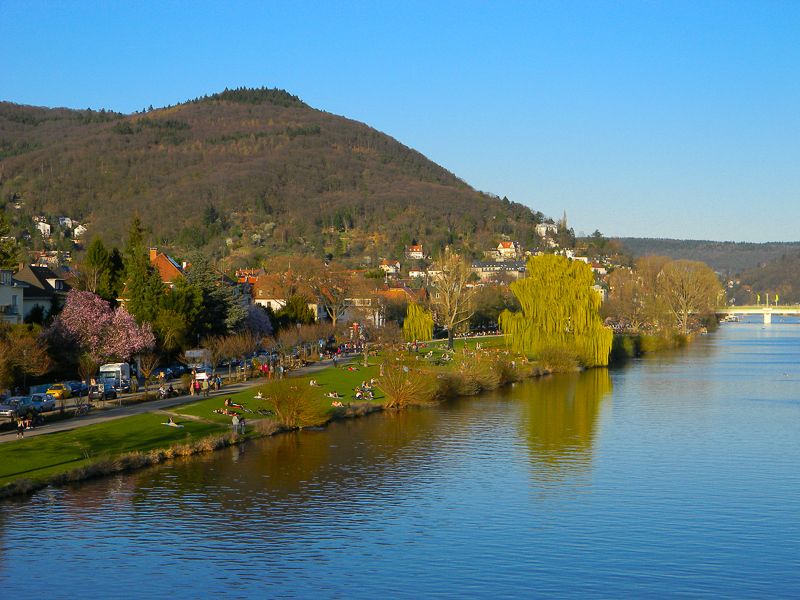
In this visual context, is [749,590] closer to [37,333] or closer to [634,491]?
[634,491]

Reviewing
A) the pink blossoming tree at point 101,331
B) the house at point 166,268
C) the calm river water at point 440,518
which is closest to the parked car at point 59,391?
the pink blossoming tree at point 101,331

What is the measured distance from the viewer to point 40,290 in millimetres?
73938

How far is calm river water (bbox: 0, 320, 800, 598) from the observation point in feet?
88.8

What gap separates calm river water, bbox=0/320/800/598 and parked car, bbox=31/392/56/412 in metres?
9.77

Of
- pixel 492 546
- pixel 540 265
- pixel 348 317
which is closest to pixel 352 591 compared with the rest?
pixel 492 546

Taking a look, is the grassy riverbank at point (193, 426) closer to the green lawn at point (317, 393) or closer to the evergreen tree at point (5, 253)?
the green lawn at point (317, 393)

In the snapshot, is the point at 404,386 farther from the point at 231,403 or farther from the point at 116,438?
the point at 116,438

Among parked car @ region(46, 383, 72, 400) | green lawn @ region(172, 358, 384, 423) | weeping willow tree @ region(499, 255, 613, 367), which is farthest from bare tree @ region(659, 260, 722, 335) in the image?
parked car @ region(46, 383, 72, 400)

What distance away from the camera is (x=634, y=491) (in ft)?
122

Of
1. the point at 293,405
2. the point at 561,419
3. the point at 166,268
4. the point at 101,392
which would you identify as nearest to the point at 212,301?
the point at 166,268

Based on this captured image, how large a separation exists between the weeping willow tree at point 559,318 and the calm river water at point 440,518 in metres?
33.4

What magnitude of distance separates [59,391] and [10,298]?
17.2 m

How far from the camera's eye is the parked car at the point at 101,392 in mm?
53438

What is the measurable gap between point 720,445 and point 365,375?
3044 centimetres
